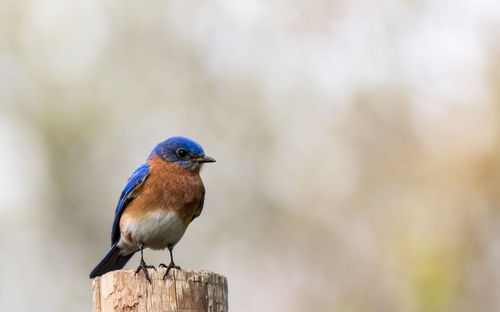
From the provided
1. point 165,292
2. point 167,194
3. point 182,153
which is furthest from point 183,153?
point 165,292

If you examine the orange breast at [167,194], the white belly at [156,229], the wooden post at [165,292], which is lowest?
the wooden post at [165,292]

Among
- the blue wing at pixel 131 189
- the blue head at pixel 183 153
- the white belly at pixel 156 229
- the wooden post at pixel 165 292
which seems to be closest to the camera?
the wooden post at pixel 165 292

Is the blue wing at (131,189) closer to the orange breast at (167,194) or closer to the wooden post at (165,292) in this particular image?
the orange breast at (167,194)

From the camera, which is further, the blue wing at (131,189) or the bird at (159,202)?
the blue wing at (131,189)

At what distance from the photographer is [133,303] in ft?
17.3

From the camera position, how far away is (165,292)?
525 cm

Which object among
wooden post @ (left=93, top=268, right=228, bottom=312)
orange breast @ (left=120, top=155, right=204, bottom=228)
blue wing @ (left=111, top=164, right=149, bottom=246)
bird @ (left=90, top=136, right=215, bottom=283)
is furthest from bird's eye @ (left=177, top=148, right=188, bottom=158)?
wooden post @ (left=93, top=268, right=228, bottom=312)

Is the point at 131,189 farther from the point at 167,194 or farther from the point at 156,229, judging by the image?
the point at 156,229

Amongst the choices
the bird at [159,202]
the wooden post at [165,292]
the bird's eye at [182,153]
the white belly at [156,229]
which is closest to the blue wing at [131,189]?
the bird at [159,202]

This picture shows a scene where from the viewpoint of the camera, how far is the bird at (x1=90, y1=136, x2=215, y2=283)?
25.2 ft

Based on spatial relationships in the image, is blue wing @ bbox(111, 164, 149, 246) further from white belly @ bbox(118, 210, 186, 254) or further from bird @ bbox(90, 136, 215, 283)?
white belly @ bbox(118, 210, 186, 254)

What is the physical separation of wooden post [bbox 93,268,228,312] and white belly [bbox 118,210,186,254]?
2.18 meters

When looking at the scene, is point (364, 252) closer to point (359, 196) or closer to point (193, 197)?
point (359, 196)

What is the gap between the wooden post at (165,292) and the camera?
17.2ft
